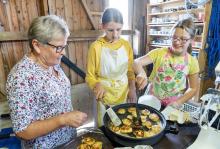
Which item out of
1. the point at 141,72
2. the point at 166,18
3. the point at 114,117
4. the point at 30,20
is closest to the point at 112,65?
the point at 141,72

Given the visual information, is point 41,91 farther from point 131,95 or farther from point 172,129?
point 131,95

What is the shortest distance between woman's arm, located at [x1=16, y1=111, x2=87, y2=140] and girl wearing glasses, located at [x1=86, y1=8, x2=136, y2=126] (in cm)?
55

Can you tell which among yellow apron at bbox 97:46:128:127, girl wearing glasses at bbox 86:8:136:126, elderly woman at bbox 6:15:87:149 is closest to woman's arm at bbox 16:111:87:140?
elderly woman at bbox 6:15:87:149

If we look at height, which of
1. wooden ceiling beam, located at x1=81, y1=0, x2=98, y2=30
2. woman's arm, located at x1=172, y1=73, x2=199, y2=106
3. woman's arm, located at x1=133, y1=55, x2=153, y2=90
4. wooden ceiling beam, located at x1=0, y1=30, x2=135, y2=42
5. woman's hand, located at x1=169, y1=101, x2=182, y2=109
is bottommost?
woman's hand, located at x1=169, y1=101, x2=182, y2=109

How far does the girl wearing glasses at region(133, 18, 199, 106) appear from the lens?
1.47 meters

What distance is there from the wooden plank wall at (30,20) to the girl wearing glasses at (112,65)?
1.55m

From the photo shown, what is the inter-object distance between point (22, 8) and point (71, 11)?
758 mm

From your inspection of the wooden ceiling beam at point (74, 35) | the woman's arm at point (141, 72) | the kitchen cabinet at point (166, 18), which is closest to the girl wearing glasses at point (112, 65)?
the woman's arm at point (141, 72)

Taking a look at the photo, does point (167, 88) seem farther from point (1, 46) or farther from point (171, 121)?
point (1, 46)

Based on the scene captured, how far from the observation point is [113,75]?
1.72 meters

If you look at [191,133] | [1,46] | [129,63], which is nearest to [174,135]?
[191,133]

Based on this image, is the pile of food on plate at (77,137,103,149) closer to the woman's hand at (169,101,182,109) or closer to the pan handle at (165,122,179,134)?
the pan handle at (165,122,179,134)

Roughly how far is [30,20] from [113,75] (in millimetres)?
1786

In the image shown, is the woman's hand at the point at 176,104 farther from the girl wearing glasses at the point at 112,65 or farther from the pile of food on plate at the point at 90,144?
the pile of food on plate at the point at 90,144
